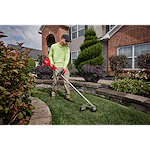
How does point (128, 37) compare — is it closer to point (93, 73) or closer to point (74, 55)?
point (93, 73)

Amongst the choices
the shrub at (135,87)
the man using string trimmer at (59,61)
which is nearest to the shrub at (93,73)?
the shrub at (135,87)

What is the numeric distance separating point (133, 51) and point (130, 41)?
785mm

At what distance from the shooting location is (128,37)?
21.0 feet

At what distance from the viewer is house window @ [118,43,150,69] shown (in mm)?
5842

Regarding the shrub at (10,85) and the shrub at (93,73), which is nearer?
the shrub at (10,85)

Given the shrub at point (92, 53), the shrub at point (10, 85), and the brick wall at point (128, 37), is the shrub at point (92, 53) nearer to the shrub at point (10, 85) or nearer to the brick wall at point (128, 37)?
the brick wall at point (128, 37)

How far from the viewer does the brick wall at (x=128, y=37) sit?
5711mm

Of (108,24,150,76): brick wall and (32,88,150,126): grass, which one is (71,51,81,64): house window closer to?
(108,24,150,76): brick wall

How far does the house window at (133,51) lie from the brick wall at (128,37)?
0.30 m

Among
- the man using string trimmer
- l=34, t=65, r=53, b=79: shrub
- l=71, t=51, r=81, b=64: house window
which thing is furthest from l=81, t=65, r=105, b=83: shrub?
l=71, t=51, r=81, b=64: house window

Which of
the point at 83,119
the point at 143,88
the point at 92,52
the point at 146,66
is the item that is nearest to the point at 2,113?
the point at 83,119

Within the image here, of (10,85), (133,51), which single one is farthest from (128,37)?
(10,85)

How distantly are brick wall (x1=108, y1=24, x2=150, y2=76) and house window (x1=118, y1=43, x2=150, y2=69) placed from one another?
11.7 inches

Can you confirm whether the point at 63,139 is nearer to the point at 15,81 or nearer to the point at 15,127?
the point at 15,127
